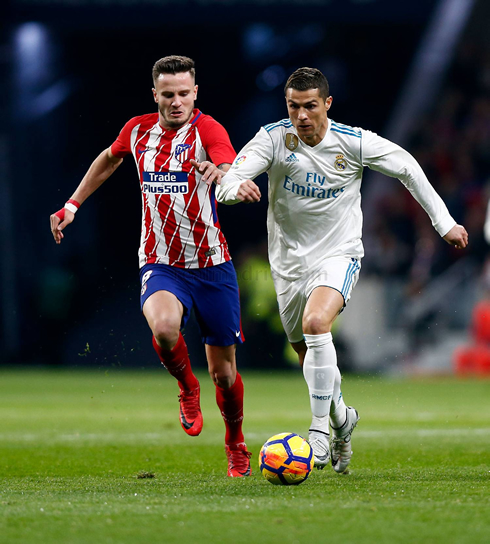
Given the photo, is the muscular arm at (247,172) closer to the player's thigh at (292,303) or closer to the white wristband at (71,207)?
the player's thigh at (292,303)

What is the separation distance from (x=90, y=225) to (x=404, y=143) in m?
6.18

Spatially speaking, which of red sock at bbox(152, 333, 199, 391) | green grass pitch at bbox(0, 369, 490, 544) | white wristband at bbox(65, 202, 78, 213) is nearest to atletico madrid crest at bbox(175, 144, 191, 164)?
white wristband at bbox(65, 202, 78, 213)

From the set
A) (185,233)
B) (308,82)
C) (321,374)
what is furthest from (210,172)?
(321,374)

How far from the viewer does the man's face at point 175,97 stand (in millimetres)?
5621

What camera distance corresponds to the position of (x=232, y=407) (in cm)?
584

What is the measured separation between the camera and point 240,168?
5.24 metres

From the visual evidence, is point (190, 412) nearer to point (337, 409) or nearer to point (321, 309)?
point (337, 409)

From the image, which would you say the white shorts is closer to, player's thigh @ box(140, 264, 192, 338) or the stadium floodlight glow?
player's thigh @ box(140, 264, 192, 338)

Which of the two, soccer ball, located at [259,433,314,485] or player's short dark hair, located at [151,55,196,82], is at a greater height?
player's short dark hair, located at [151,55,196,82]

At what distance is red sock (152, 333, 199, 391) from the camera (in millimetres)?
5679

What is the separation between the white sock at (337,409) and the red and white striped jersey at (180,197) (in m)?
1.04

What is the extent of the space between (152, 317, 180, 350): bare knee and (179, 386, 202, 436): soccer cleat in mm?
575

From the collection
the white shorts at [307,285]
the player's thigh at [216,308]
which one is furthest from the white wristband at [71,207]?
the white shorts at [307,285]

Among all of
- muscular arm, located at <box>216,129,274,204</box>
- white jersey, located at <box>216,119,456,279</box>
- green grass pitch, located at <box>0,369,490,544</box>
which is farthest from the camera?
white jersey, located at <box>216,119,456,279</box>
